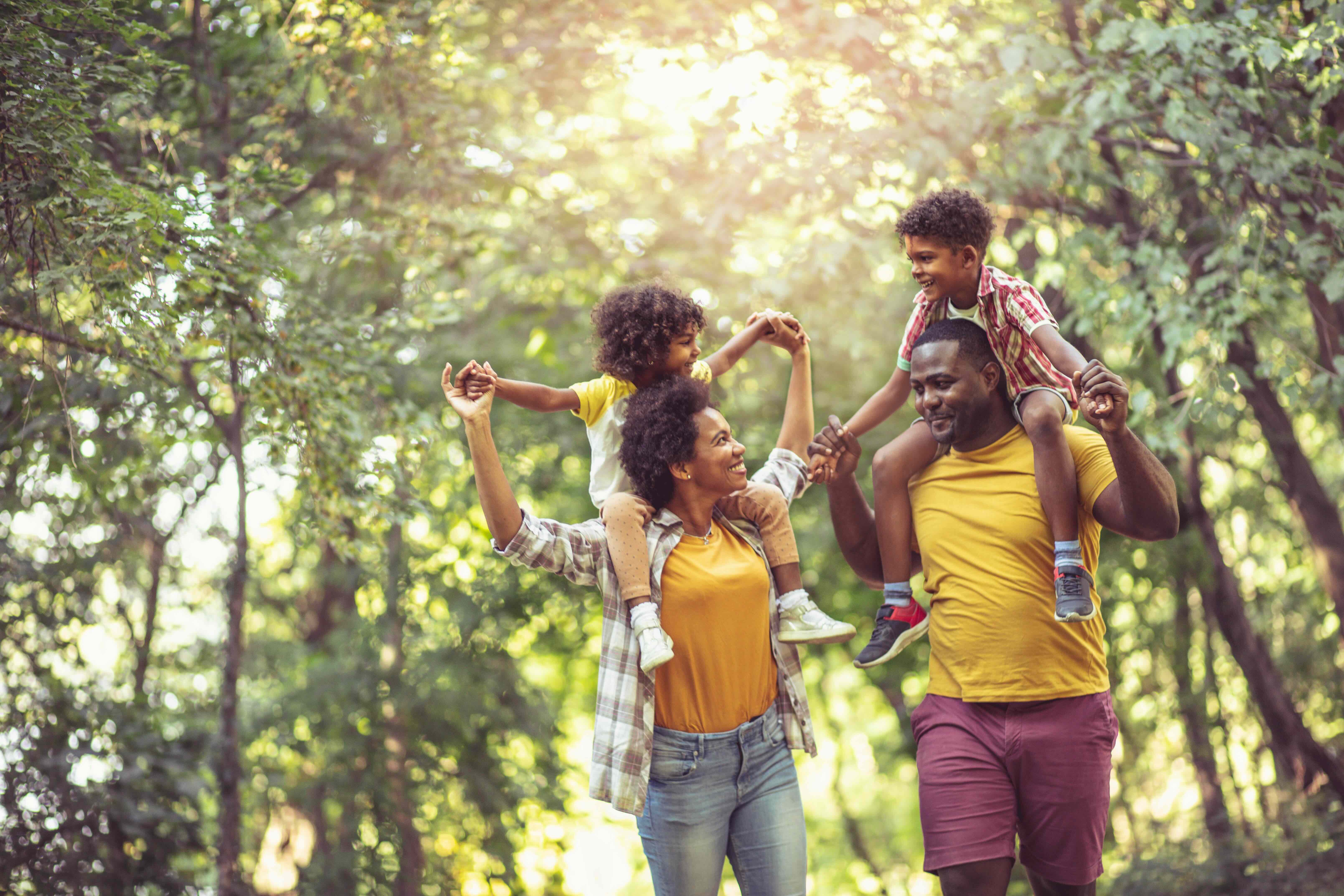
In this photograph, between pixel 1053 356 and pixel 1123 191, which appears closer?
pixel 1053 356

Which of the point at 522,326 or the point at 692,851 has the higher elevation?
the point at 522,326

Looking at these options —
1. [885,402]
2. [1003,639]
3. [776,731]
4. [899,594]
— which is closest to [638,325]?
[885,402]

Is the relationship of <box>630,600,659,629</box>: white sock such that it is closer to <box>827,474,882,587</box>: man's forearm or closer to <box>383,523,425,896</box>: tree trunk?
<box>827,474,882,587</box>: man's forearm

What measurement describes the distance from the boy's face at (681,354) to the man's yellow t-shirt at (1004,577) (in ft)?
2.37

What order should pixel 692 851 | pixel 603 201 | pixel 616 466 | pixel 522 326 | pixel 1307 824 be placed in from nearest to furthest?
pixel 692 851, pixel 616 466, pixel 1307 824, pixel 603 201, pixel 522 326

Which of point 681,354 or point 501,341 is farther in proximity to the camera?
point 501,341

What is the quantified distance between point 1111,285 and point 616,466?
3.53m

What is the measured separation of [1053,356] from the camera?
2576 mm

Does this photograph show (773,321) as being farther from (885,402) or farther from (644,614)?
(644,614)

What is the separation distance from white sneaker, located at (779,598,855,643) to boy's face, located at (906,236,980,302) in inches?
36.1

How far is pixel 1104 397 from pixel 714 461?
2.92ft

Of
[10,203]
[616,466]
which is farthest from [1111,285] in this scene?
[10,203]

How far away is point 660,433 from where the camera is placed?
2580 millimetres

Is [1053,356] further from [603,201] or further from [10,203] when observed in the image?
[603,201]
